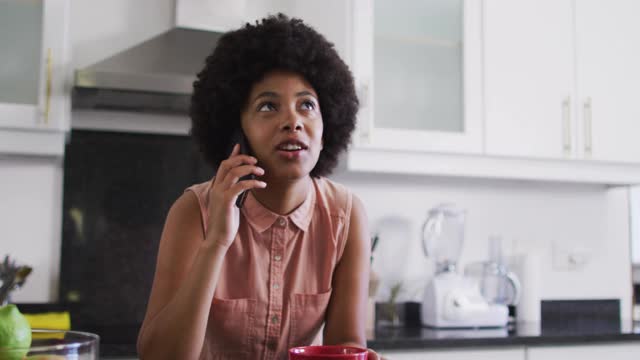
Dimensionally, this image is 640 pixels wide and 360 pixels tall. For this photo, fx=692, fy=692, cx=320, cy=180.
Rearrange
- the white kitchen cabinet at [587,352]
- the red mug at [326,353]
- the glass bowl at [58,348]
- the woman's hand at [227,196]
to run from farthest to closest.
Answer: the white kitchen cabinet at [587,352] → the woman's hand at [227,196] → the red mug at [326,353] → the glass bowl at [58,348]

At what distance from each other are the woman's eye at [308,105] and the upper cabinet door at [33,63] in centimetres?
101

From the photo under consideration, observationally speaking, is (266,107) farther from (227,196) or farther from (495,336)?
(495,336)

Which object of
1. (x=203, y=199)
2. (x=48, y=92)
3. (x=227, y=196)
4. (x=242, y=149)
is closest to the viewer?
(x=227, y=196)

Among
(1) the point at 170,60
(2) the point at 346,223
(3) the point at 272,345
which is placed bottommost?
(3) the point at 272,345

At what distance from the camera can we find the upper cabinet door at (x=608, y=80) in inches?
97.5

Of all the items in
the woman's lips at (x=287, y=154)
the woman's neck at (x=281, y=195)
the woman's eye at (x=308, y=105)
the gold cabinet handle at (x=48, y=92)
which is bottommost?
the woman's neck at (x=281, y=195)

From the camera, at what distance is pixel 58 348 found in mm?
552

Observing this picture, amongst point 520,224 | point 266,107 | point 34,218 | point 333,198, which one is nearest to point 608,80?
point 520,224

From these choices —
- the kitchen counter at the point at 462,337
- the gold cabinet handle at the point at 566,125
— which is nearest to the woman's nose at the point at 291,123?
the kitchen counter at the point at 462,337

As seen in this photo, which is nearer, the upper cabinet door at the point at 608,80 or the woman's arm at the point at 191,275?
the woman's arm at the point at 191,275

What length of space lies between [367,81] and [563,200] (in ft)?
3.55

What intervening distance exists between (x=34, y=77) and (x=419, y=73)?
124 cm

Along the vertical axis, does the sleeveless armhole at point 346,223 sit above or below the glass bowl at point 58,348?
above

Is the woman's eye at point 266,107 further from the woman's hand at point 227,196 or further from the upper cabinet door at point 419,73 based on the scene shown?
the upper cabinet door at point 419,73
